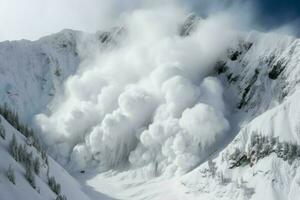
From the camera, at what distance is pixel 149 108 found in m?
113

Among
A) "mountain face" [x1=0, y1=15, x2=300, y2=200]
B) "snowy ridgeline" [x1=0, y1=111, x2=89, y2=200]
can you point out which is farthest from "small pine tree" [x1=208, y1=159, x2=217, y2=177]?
"snowy ridgeline" [x1=0, y1=111, x2=89, y2=200]

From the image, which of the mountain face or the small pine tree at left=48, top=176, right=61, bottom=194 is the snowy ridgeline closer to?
the small pine tree at left=48, top=176, right=61, bottom=194

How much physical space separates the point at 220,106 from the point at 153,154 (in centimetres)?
1563

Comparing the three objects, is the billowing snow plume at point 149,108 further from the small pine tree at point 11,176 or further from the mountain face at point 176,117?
the small pine tree at point 11,176

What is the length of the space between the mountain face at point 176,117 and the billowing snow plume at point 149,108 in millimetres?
239

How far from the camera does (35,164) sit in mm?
29047

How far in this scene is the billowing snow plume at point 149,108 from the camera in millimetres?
97250

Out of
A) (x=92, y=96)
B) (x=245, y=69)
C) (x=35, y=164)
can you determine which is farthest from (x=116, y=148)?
(x=35, y=164)

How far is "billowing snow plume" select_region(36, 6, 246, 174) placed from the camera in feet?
319

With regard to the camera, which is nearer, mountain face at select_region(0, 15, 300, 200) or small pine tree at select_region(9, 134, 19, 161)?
small pine tree at select_region(9, 134, 19, 161)

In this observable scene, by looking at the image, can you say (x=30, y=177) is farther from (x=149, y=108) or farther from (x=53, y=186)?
(x=149, y=108)

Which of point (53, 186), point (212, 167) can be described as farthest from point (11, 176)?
point (212, 167)

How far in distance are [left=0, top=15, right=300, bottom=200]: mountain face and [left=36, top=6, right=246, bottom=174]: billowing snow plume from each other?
24cm

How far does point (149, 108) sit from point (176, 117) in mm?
8684
